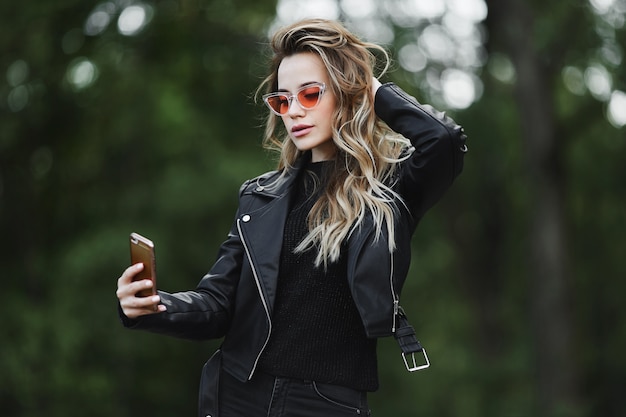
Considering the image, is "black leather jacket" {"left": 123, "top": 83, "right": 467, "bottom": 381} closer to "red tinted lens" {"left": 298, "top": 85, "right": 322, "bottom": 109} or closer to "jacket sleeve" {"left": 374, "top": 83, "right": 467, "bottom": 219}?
"jacket sleeve" {"left": 374, "top": 83, "right": 467, "bottom": 219}

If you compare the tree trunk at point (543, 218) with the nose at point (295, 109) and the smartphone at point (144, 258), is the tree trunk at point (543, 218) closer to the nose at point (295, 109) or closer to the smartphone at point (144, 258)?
the nose at point (295, 109)

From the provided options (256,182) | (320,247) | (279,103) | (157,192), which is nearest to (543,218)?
(157,192)

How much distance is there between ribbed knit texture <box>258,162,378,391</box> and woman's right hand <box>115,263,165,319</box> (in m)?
0.43

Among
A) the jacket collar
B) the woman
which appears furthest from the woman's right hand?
the jacket collar

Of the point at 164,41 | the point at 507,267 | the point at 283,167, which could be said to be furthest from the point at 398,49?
the point at 283,167

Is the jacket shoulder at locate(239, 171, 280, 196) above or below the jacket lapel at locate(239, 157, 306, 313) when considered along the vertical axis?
above

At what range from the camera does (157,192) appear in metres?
15.0

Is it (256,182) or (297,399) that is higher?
(256,182)

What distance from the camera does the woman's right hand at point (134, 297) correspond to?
280 centimetres

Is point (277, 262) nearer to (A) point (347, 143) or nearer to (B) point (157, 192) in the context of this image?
(A) point (347, 143)

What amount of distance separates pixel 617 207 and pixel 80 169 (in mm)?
8600

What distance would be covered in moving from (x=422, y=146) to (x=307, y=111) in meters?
0.39

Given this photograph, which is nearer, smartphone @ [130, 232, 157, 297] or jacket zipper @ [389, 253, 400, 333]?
smartphone @ [130, 232, 157, 297]

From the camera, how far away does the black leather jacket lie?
2.98 m
